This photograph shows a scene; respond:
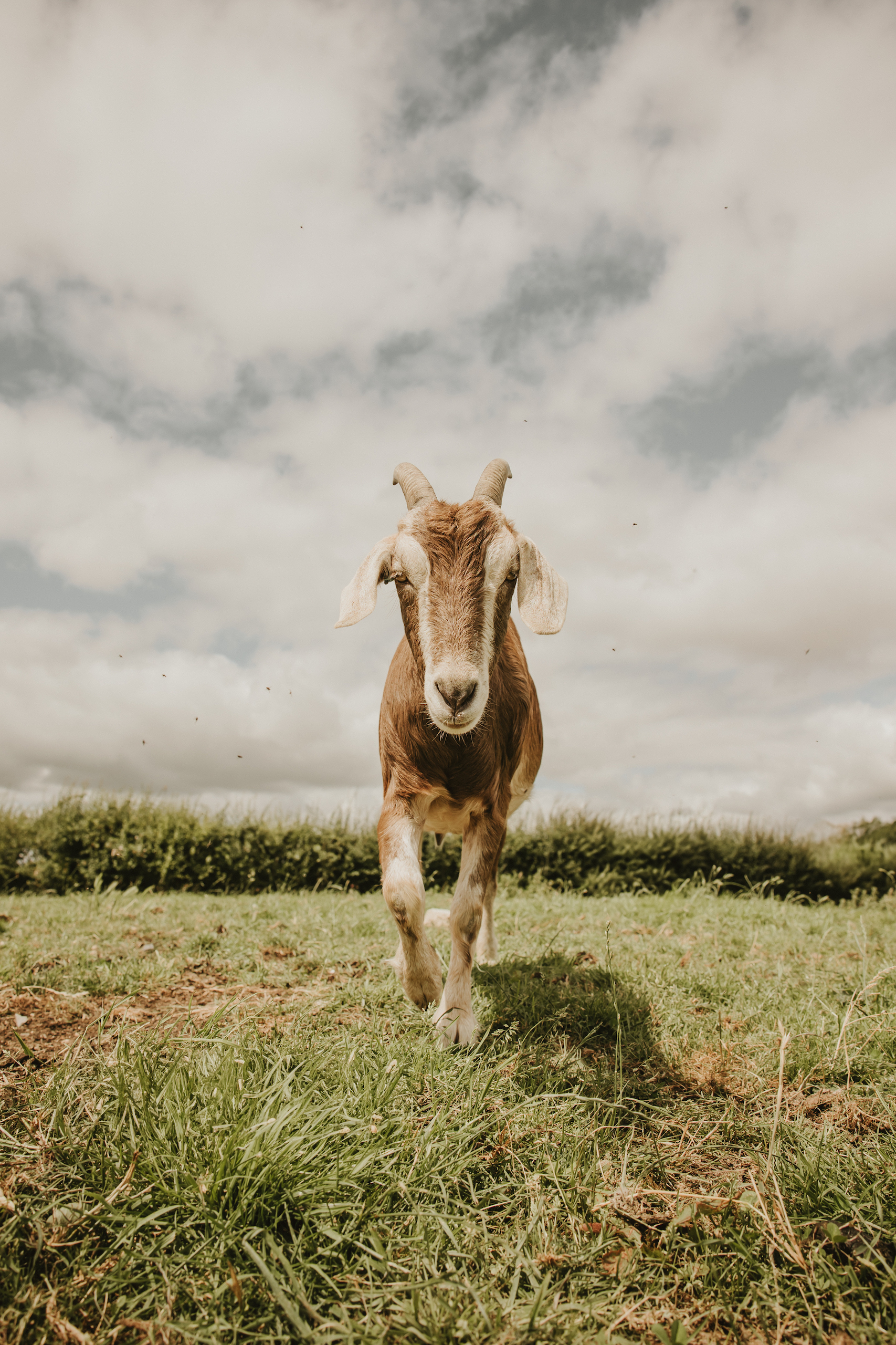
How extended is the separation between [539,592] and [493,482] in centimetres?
91

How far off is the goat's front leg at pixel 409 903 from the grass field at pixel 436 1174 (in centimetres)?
17

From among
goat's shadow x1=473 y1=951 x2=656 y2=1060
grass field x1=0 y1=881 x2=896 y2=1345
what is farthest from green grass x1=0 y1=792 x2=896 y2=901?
grass field x1=0 y1=881 x2=896 y2=1345

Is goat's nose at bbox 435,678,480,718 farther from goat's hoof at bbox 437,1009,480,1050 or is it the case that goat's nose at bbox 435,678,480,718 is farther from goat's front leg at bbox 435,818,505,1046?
goat's hoof at bbox 437,1009,480,1050

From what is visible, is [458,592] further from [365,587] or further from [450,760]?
[450,760]

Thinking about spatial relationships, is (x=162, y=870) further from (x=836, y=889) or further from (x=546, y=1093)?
(x=836, y=889)

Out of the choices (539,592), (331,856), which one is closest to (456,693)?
(539,592)

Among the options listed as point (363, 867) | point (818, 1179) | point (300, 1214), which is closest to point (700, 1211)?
point (818, 1179)

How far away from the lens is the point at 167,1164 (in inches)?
79.0

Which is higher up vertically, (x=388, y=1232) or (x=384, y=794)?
(x=384, y=794)

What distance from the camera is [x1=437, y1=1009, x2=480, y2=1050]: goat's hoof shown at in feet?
10.4

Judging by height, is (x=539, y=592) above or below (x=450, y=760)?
above

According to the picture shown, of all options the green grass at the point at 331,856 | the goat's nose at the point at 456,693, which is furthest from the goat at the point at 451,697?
the green grass at the point at 331,856

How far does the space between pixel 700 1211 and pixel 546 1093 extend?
2.13 feet

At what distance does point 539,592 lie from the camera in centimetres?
362
